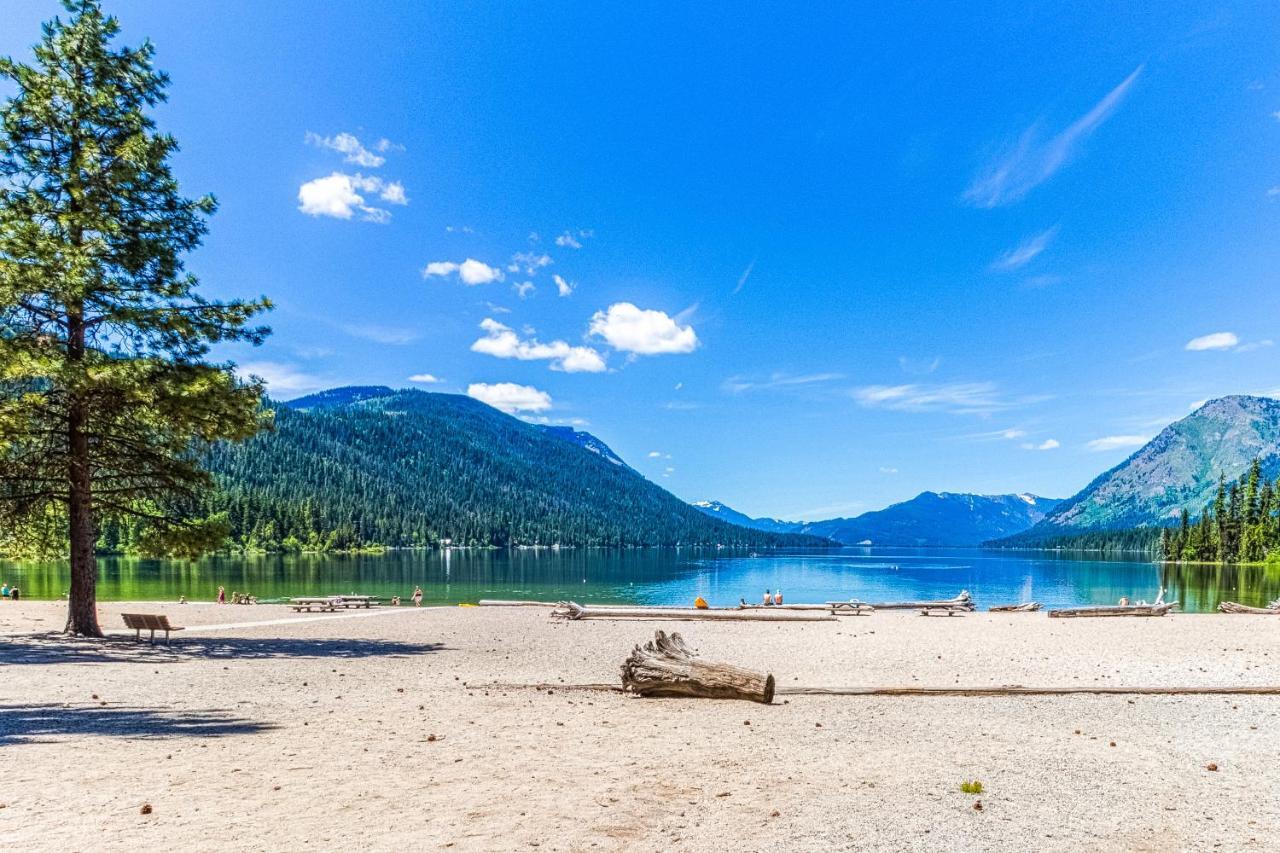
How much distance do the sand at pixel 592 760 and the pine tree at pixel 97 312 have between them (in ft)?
16.4

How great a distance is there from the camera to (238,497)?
168 meters

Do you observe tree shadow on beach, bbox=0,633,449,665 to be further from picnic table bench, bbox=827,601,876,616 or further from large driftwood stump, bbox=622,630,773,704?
picnic table bench, bbox=827,601,876,616

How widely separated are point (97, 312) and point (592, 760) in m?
19.9

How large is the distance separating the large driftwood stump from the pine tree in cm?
1412

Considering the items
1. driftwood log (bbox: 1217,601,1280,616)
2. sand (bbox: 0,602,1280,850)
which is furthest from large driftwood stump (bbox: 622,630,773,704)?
driftwood log (bbox: 1217,601,1280,616)

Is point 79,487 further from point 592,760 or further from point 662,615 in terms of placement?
point 662,615

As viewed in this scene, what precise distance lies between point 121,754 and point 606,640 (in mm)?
16425

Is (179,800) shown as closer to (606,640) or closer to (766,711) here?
(766,711)

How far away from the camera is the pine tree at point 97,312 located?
18.5 metres

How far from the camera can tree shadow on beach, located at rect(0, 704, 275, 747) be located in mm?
9820

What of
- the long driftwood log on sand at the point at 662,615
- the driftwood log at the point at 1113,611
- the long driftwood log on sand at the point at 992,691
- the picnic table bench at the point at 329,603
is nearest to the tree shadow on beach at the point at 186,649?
the long driftwood log on sand at the point at 992,691

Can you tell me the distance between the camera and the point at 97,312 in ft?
65.4

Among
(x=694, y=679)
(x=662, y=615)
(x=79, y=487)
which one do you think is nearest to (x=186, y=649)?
(x=79, y=487)

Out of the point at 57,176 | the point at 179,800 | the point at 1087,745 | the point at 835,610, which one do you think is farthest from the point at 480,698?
the point at 835,610
